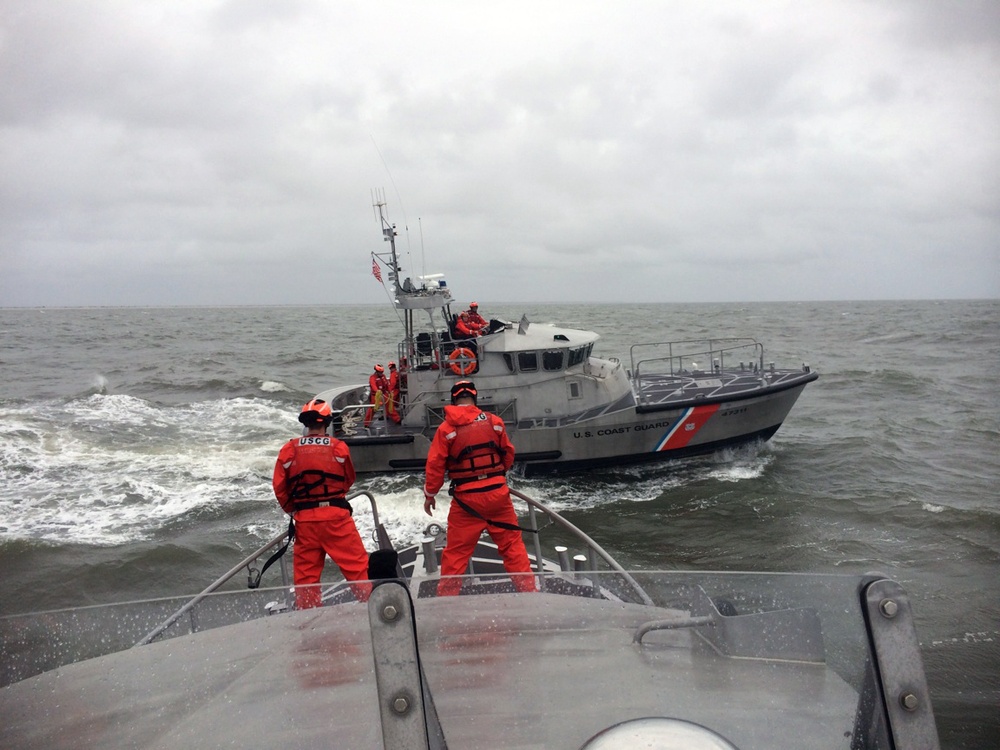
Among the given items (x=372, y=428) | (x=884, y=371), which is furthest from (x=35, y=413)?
(x=884, y=371)

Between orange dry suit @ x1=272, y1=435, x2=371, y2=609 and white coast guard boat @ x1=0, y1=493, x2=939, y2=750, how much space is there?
7.04 feet

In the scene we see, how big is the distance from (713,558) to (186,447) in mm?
11316

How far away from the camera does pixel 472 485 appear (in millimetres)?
4539

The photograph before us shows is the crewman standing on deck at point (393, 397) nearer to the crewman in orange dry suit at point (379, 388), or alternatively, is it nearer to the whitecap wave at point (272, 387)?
the crewman in orange dry suit at point (379, 388)

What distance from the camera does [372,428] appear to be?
12305 mm

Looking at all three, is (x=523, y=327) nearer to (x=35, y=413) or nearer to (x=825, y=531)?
(x=825, y=531)

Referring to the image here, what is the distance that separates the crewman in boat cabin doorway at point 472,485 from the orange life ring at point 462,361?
21.9ft

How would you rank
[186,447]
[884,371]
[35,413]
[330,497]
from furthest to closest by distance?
[884,371]
[35,413]
[186,447]
[330,497]

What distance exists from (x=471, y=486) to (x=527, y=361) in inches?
282

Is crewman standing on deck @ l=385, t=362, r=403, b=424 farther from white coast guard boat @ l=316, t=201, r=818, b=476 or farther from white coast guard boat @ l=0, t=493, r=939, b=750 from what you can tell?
white coast guard boat @ l=0, t=493, r=939, b=750

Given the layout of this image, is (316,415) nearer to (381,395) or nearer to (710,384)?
(381,395)

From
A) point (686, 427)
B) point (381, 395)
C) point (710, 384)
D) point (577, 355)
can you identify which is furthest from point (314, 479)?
point (710, 384)

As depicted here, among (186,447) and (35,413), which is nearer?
(186,447)

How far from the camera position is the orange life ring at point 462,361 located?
11305mm
